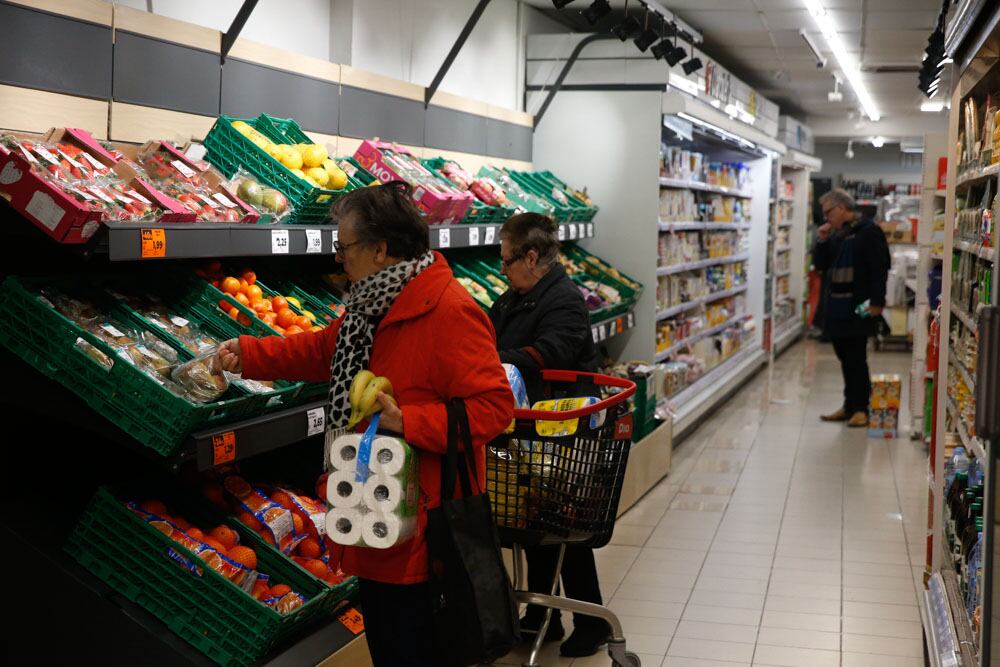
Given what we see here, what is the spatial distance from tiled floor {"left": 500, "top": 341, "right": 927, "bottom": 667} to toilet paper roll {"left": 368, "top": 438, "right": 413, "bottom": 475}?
205cm

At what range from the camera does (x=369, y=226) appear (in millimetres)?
2574

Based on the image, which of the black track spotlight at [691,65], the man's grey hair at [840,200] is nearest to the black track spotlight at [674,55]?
the black track spotlight at [691,65]

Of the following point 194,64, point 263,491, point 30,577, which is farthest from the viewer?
point 194,64

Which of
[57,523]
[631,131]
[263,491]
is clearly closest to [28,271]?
[57,523]

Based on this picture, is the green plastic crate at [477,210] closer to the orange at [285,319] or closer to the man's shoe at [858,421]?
the orange at [285,319]

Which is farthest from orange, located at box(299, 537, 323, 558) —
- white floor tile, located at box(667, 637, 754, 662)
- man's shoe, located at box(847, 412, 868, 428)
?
man's shoe, located at box(847, 412, 868, 428)

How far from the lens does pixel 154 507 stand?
3109 millimetres

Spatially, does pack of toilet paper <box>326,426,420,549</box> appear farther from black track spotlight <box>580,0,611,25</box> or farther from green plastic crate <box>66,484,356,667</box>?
black track spotlight <box>580,0,611,25</box>

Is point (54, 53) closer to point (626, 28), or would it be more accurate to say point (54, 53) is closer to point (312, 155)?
point (312, 155)

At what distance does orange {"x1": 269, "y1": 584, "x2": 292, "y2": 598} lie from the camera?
3.25 m

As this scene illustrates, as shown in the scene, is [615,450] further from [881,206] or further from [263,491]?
[881,206]

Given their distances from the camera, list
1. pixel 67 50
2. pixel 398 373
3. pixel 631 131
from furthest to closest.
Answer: pixel 631 131, pixel 67 50, pixel 398 373

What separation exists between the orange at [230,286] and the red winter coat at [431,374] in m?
1.16

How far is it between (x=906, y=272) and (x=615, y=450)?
13444 mm
